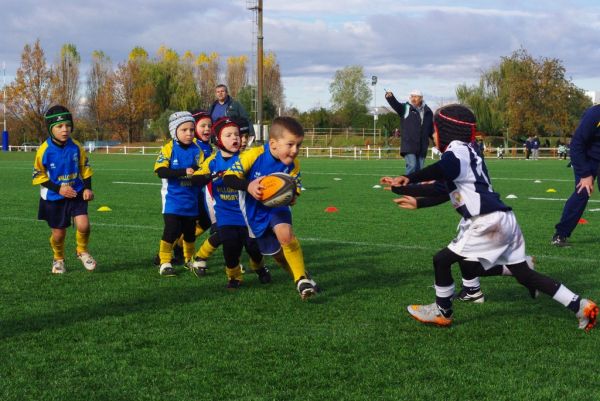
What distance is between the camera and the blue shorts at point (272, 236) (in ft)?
20.8

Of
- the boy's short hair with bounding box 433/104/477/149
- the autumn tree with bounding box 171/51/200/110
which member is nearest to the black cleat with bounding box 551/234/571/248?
the boy's short hair with bounding box 433/104/477/149

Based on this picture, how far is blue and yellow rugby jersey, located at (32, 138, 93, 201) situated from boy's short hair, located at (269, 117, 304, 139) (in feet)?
7.50

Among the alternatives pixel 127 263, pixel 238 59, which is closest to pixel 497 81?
pixel 238 59

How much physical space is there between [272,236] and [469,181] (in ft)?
6.30

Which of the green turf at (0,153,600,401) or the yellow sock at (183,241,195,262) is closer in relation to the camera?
the green turf at (0,153,600,401)

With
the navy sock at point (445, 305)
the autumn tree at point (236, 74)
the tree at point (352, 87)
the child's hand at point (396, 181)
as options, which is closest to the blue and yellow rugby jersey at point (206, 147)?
the child's hand at point (396, 181)

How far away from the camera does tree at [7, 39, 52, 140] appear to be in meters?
69.0

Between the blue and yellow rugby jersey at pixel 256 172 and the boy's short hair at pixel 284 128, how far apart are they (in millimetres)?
225

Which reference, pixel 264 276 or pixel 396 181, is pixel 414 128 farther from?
pixel 396 181

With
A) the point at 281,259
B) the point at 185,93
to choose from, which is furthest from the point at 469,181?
the point at 185,93

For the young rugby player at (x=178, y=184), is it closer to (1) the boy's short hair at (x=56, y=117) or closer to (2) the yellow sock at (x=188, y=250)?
(2) the yellow sock at (x=188, y=250)

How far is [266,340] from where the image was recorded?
4875mm

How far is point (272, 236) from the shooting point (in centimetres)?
645

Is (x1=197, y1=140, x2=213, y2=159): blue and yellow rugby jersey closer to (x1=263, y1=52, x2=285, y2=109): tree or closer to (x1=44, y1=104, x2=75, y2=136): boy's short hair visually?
(x1=44, y1=104, x2=75, y2=136): boy's short hair
